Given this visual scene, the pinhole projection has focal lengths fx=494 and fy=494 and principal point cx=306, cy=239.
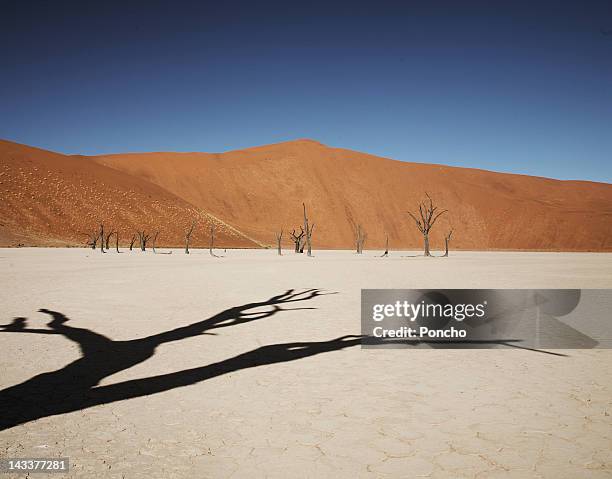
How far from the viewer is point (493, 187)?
126 metres

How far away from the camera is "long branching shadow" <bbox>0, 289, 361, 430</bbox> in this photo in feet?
16.4

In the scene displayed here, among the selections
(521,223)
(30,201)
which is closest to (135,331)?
(30,201)

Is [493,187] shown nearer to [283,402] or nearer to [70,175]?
[70,175]

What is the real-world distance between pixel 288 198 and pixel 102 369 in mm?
104172

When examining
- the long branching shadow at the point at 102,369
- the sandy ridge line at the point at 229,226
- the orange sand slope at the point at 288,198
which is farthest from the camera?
the sandy ridge line at the point at 229,226

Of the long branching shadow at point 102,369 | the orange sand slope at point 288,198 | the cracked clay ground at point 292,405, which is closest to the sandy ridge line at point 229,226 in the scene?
the orange sand slope at point 288,198

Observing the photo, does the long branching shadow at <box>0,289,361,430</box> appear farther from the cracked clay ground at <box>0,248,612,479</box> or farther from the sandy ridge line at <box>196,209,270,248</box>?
the sandy ridge line at <box>196,209,270,248</box>

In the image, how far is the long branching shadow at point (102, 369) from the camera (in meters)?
5.00

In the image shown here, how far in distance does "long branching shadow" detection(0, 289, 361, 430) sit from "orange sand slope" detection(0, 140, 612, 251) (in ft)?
227

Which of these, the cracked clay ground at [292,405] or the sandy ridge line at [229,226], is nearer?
the cracked clay ground at [292,405]

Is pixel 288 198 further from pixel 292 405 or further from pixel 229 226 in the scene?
pixel 292 405

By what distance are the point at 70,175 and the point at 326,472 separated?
319 feet

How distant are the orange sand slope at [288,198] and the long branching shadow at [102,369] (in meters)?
69.3

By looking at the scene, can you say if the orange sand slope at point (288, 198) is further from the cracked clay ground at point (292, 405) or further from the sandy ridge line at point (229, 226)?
the cracked clay ground at point (292, 405)
